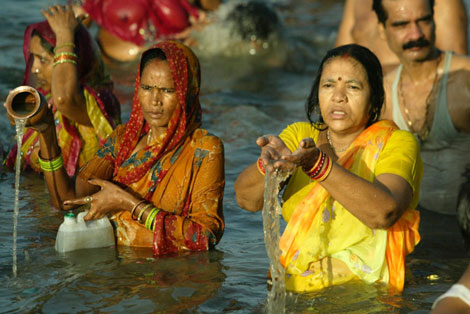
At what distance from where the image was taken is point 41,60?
5.63 meters

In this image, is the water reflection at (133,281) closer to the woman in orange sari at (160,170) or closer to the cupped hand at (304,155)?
the woman in orange sari at (160,170)

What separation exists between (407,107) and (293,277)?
229 centimetres

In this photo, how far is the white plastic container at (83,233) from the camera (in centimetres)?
459

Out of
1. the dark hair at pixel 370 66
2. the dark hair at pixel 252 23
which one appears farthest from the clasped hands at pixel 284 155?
the dark hair at pixel 252 23

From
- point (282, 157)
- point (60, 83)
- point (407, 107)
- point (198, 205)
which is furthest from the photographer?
point (407, 107)

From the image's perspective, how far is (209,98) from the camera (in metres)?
9.80

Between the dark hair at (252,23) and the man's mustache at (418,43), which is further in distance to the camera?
the dark hair at (252,23)

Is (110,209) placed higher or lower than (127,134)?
lower

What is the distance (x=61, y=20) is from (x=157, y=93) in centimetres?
125

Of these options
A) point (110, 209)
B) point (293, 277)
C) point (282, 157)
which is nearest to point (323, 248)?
point (293, 277)

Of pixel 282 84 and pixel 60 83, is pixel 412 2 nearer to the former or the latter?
pixel 60 83

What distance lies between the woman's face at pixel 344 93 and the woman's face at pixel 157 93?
943mm

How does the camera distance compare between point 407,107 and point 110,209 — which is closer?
point 110,209

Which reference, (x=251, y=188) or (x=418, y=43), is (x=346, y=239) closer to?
(x=251, y=188)
